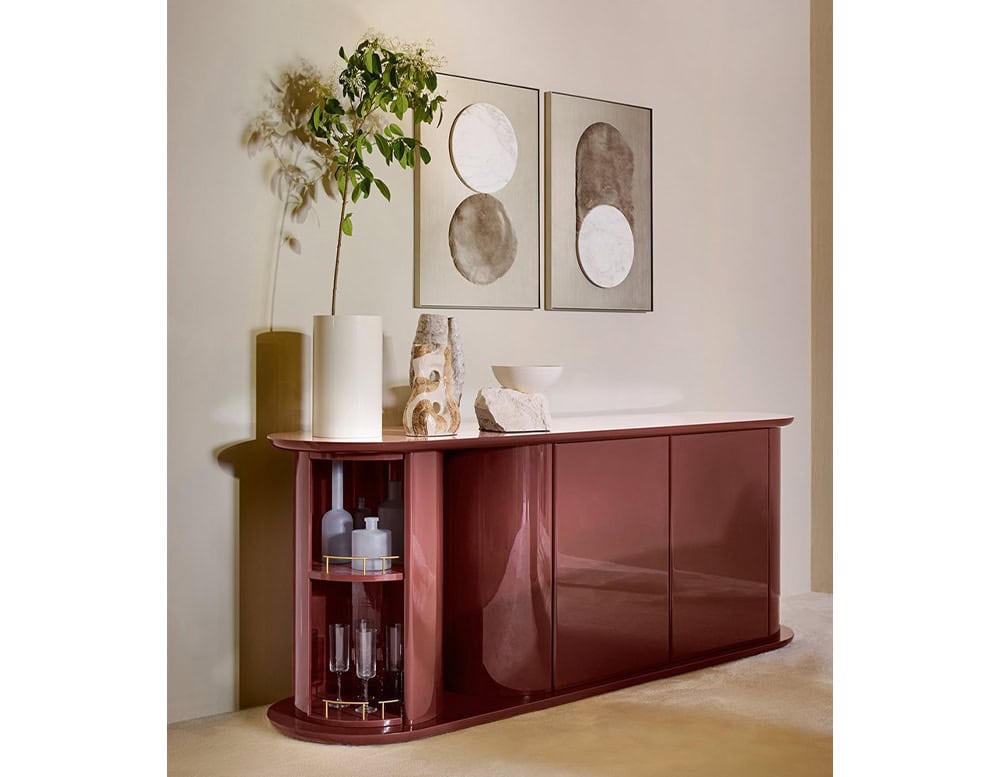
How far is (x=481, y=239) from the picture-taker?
384cm

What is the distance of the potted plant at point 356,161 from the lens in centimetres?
312

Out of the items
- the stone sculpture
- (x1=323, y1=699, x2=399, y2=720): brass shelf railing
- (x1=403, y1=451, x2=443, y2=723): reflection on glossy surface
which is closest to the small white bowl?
the stone sculpture

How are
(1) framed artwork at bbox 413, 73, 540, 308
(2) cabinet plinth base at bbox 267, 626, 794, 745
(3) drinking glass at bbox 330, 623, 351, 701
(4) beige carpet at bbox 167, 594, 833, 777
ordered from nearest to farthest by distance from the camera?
(4) beige carpet at bbox 167, 594, 833, 777
(2) cabinet plinth base at bbox 267, 626, 794, 745
(3) drinking glass at bbox 330, 623, 351, 701
(1) framed artwork at bbox 413, 73, 540, 308

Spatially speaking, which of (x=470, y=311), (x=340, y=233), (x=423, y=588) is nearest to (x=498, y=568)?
(x=423, y=588)

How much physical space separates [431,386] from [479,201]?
0.89 metres

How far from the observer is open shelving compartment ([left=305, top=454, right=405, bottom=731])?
3125 millimetres

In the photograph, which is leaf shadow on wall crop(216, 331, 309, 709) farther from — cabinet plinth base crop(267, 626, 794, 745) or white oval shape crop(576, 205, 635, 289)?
white oval shape crop(576, 205, 635, 289)

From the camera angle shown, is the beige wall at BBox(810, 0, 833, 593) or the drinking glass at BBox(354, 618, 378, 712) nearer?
the drinking glass at BBox(354, 618, 378, 712)

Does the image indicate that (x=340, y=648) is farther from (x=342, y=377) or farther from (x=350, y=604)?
(x=342, y=377)

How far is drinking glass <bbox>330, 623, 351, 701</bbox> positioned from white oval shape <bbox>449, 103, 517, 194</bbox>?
1.58 meters
